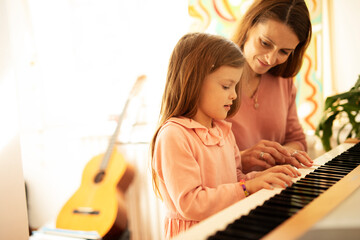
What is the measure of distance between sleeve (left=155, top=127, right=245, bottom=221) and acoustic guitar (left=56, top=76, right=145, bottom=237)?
3.86 feet

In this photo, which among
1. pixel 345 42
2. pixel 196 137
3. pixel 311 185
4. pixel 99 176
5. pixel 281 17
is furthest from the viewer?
pixel 99 176

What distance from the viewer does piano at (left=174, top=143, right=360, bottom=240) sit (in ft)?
1.56

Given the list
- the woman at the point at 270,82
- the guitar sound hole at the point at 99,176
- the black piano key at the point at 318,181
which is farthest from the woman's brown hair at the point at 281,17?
the guitar sound hole at the point at 99,176

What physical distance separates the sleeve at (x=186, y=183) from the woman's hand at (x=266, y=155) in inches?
10.5

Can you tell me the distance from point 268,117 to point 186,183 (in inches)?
27.5

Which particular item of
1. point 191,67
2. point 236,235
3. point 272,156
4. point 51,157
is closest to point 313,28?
point 272,156

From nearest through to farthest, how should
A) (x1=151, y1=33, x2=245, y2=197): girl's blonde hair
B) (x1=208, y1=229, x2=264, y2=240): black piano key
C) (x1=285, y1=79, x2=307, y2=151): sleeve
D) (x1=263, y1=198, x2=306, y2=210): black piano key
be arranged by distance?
1. (x1=208, y1=229, x2=264, y2=240): black piano key
2. (x1=263, y1=198, x2=306, y2=210): black piano key
3. (x1=151, y1=33, x2=245, y2=197): girl's blonde hair
4. (x1=285, y1=79, x2=307, y2=151): sleeve

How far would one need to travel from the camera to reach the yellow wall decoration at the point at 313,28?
200 centimetres

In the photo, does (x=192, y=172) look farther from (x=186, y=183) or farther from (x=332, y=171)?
(x=332, y=171)

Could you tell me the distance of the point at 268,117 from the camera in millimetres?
1450

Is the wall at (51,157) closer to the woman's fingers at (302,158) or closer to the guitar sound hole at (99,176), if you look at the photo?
the guitar sound hole at (99,176)

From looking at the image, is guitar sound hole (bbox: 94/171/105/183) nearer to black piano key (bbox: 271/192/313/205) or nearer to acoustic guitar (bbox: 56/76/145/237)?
acoustic guitar (bbox: 56/76/145/237)

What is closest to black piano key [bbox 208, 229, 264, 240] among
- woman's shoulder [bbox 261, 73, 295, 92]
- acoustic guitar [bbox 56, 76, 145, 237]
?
woman's shoulder [bbox 261, 73, 295, 92]

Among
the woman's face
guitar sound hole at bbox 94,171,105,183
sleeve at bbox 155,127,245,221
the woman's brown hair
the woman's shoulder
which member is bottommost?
guitar sound hole at bbox 94,171,105,183
